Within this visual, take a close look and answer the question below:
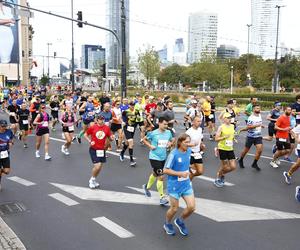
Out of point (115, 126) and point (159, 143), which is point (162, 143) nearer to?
point (159, 143)

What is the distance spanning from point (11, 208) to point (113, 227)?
7.24ft

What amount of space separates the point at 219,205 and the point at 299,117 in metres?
5.90

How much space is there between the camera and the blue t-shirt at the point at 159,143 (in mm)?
7301

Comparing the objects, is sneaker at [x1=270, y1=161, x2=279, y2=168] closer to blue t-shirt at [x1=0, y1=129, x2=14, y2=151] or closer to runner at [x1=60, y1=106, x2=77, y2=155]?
runner at [x1=60, y1=106, x2=77, y2=155]

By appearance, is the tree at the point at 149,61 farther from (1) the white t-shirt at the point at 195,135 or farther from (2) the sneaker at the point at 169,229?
(2) the sneaker at the point at 169,229

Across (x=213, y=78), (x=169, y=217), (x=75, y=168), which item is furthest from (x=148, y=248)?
(x=213, y=78)

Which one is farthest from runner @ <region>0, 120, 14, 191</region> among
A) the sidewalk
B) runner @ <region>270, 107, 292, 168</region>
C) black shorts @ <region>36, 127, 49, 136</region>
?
runner @ <region>270, 107, 292, 168</region>

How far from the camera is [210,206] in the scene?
7.29 meters

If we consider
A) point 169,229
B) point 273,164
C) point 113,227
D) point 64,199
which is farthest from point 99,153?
point 273,164

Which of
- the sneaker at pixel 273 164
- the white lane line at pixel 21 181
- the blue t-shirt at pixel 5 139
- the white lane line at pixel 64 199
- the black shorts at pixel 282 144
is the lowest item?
the white lane line at pixel 21 181

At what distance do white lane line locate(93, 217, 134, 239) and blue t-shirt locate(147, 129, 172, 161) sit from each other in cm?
147

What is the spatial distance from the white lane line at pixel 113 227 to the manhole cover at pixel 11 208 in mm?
1549

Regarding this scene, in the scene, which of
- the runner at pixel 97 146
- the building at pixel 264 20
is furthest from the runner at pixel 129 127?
the building at pixel 264 20

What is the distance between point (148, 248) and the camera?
17.9ft
